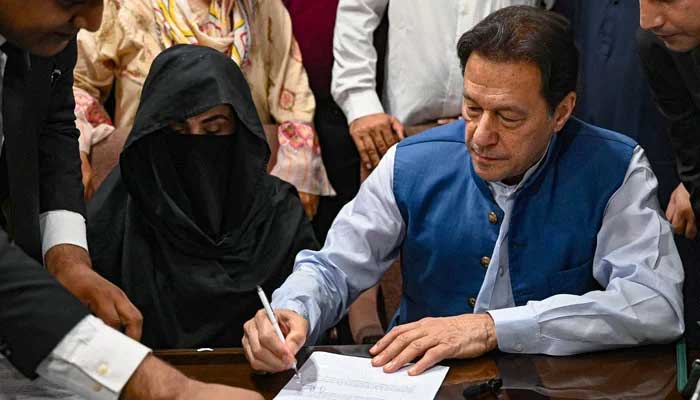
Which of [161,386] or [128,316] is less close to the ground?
[161,386]

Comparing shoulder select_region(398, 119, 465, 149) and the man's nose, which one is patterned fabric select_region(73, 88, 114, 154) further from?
the man's nose

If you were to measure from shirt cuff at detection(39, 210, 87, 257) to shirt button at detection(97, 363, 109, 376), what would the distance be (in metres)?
0.81

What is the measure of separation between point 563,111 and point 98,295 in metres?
1.24

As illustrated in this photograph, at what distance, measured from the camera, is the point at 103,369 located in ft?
4.73

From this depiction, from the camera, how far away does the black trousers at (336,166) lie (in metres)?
3.52

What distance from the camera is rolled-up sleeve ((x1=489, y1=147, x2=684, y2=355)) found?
2.17 metres

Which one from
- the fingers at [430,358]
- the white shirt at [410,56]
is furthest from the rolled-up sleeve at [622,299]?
the white shirt at [410,56]

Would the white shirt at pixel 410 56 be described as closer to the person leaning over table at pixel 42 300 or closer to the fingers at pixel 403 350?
the fingers at pixel 403 350

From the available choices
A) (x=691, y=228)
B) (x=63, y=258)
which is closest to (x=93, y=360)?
(x=63, y=258)

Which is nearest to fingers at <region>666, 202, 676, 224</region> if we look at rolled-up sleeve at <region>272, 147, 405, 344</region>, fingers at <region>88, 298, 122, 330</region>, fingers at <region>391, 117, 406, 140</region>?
rolled-up sleeve at <region>272, 147, 405, 344</region>

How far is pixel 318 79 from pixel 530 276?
1.57 metres

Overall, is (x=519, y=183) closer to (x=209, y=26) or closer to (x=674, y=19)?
(x=674, y=19)

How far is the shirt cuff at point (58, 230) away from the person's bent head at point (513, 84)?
98 centimetres

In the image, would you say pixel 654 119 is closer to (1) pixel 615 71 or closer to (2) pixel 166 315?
(1) pixel 615 71
